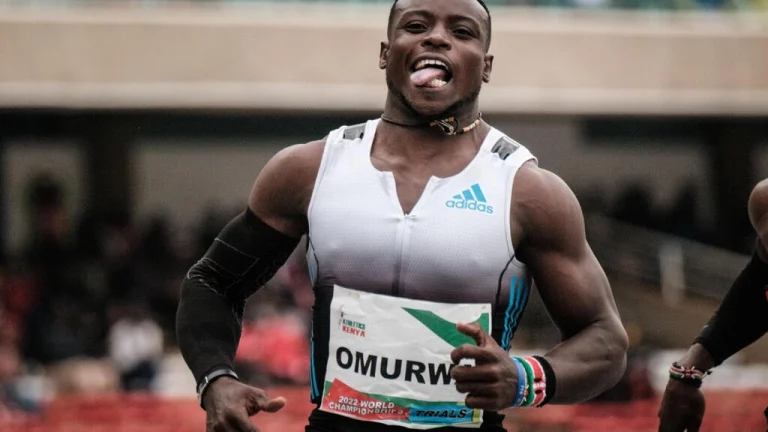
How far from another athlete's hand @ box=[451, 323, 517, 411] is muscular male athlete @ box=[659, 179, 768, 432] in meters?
1.54

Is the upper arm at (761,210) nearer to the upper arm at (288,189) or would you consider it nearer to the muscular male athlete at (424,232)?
the muscular male athlete at (424,232)

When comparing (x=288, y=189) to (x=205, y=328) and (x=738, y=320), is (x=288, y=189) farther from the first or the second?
(x=738, y=320)

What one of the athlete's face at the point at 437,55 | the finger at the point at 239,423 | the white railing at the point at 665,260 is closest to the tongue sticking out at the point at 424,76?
the athlete's face at the point at 437,55

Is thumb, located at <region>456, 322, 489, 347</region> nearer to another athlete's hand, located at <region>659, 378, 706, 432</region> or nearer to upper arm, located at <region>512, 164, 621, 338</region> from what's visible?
upper arm, located at <region>512, 164, 621, 338</region>

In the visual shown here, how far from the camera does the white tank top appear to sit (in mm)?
3984

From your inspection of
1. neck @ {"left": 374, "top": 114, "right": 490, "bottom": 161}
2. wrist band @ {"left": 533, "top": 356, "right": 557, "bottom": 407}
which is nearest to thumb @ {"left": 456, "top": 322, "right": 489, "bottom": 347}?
wrist band @ {"left": 533, "top": 356, "right": 557, "bottom": 407}

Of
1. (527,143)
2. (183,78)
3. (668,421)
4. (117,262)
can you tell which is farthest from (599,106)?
(668,421)

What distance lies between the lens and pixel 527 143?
20.9 meters

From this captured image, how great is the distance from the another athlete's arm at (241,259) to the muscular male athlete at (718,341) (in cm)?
162

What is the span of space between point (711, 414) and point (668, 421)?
7.92 meters

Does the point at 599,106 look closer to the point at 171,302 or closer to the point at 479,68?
the point at 171,302

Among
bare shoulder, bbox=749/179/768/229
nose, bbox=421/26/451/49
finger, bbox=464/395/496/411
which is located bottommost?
finger, bbox=464/395/496/411

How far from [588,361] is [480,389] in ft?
1.79

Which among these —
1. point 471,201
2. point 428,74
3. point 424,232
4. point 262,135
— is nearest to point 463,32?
point 428,74
